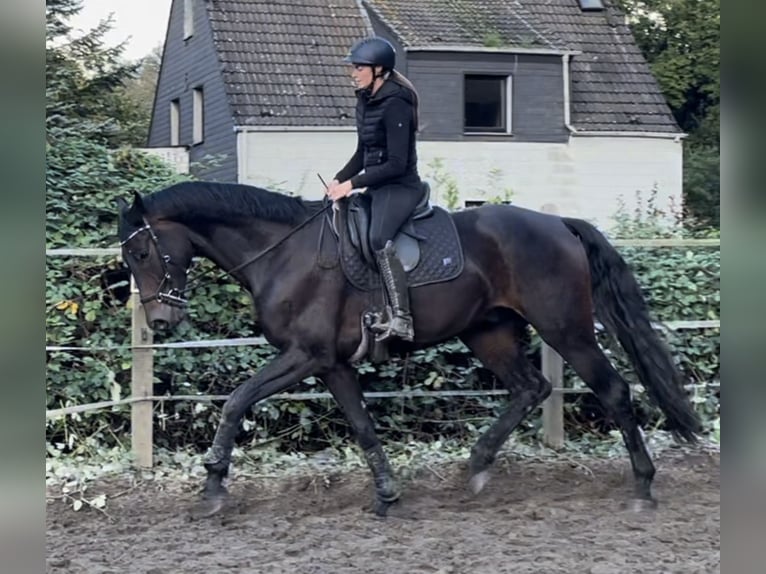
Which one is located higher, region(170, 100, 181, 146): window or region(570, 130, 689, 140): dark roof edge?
region(170, 100, 181, 146): window

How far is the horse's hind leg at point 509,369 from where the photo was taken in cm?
559

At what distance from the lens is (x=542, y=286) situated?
5.29 meters

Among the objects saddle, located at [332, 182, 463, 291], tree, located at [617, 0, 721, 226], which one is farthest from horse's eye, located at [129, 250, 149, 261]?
tree, located at [617, 0, 721, 226]

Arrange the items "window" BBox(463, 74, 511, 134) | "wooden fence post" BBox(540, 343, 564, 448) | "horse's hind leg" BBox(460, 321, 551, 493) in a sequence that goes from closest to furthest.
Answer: "horse's hind leg" BBox(460, 321, 551, 493) → "wooden fence post" BBox(540, 343, 564, 448) → "window" BBox(463, 74, 511, 134)

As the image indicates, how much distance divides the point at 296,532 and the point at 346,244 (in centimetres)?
158

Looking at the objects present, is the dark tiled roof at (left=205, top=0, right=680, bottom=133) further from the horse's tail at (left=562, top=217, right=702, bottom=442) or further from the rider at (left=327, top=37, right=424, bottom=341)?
the rider at (left=327, top=37, right=424, bottom=341)

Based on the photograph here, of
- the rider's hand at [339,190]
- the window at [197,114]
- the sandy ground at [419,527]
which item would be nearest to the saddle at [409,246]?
the rider's hand at [339,190]

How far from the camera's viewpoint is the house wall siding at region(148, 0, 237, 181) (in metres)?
16.6

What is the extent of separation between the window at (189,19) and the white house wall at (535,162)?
11.8 ft

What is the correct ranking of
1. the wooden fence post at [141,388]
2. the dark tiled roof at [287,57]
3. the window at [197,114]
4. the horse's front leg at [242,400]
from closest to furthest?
the horse's front leg at [242,400], the wooden fence post at [141,388], the dark tiled roof at [287,57], the window at [197,114]

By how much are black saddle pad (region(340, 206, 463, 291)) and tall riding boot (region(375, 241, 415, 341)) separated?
10 cm

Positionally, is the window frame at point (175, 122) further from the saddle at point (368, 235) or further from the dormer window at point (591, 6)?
the saddle at point (368, 235)

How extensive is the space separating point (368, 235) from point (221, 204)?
852mm

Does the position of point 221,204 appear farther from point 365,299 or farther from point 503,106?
point 503,106
